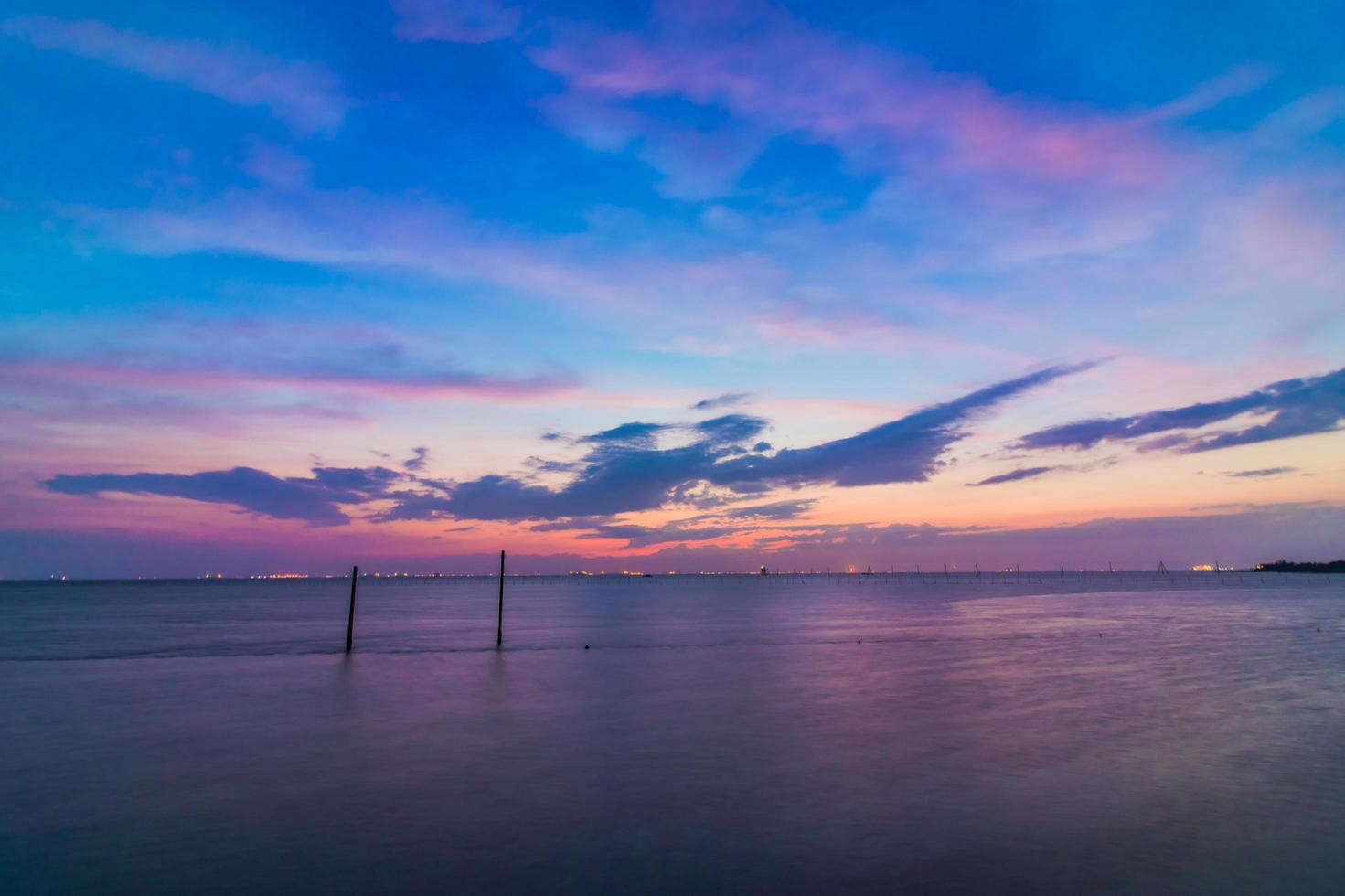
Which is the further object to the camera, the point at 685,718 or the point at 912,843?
the point at 685,718

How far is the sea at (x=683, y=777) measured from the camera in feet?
31.1

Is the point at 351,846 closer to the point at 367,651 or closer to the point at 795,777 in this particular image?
the point at 795,777

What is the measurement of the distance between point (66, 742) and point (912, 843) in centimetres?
1755

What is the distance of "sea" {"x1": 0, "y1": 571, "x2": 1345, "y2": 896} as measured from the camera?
31.1 feet

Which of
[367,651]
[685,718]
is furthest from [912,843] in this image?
[367,651]

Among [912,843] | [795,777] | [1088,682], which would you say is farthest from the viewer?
[1088,682]

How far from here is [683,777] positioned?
13.9 m

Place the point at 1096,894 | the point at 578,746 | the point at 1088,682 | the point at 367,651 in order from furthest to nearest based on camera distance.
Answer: the point at 367,651 < the point at 1088,682 < the point at 578,746 < the point at 1096,894

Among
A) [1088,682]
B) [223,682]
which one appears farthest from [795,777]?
[223,682]

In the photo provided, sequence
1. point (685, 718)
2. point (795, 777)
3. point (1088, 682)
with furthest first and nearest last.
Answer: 1. point (1088, 682)
2. point (685, 718)
3. point (795, 777)

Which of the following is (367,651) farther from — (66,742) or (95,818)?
(95,818)

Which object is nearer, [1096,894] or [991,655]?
[1096,894]

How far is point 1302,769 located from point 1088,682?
36.1 ft

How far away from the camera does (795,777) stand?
44.9ft
